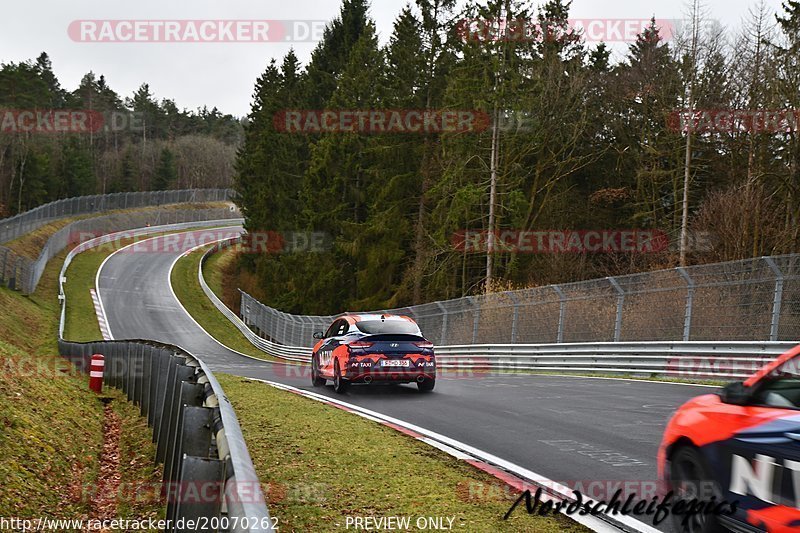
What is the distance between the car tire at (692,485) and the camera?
4.76m

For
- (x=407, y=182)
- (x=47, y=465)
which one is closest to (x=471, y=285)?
(x=407, y=182)

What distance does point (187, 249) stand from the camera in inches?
3113

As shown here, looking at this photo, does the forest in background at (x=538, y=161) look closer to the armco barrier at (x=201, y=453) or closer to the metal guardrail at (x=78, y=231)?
the metal guardrail at (x=78, y=231)

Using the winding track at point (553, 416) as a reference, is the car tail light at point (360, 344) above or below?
above

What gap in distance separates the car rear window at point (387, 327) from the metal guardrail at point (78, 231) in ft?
120

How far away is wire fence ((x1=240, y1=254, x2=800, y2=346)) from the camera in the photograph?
15.3 m

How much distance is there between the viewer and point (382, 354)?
48.4 feet

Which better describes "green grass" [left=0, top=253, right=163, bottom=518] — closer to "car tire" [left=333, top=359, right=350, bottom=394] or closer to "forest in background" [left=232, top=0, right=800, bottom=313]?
"car tire" [left=333, top=359, right=350, bottom=394]

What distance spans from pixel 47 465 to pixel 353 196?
140 ft

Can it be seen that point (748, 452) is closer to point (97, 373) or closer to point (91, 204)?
point (97, 373)

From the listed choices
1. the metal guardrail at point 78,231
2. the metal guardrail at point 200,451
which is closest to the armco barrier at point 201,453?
the metal guardrail at point 200,451

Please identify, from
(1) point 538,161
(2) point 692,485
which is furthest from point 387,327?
(1) point 538,161

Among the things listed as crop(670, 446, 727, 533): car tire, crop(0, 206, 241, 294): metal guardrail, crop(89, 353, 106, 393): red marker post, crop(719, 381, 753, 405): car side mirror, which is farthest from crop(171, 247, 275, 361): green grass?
crop(719, 381, 753, 405): car side mirror

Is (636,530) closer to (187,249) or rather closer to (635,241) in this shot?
(635,241)
